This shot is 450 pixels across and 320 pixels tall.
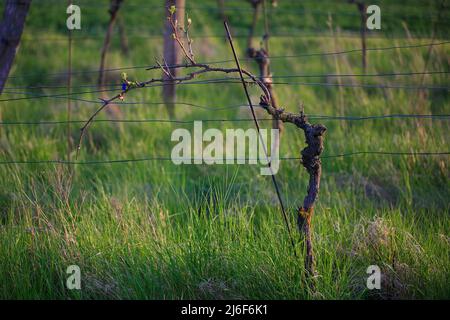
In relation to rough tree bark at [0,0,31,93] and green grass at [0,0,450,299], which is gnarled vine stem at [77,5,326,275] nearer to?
green grass at [0,0,450,299]

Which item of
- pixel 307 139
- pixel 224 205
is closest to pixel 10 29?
pixel 224 205

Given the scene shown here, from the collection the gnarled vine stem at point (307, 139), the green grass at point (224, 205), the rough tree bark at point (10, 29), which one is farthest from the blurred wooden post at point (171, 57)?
the gnarled vine stem at point (307, 139)

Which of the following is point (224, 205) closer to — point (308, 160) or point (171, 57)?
point (308, 160)

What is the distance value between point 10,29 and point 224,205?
2375 mm

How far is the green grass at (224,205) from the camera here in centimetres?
337

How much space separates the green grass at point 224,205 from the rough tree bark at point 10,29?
0.87 metres

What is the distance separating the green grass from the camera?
133 inches

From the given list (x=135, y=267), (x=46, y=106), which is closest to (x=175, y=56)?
(x=46, y=106)

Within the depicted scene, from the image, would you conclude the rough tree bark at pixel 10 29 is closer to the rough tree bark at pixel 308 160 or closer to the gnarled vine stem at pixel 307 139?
the gnarled vine stem at pixel 307 139

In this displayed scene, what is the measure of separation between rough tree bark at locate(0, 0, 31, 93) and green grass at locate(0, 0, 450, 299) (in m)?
0.87
